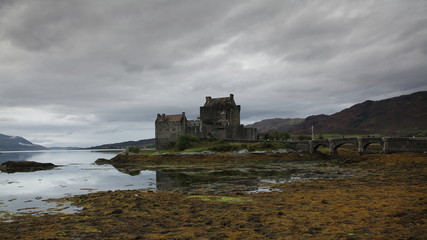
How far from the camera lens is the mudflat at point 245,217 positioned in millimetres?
12328

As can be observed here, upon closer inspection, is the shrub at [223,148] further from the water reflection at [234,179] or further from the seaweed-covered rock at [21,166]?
the seaweed-covered rock at [21,166]

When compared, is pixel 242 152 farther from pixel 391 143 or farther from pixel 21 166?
pixel 21 166

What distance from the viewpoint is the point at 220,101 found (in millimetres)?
93312

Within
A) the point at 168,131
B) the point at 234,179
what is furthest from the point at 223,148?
the point at 234,179

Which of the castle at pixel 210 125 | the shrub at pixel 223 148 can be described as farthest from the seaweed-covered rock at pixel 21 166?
the shrub at pixel 223 148

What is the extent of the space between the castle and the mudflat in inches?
2521

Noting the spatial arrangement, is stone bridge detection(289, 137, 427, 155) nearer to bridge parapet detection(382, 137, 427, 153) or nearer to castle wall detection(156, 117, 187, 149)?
bridge parapet detection(382, 137, 427, 153)

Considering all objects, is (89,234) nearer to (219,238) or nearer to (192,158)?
(219,238)

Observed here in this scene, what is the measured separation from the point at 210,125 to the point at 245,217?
7336 cm

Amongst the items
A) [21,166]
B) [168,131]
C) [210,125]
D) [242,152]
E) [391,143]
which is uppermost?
[210,125]

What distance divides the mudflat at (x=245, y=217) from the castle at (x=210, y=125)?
64.0 meters

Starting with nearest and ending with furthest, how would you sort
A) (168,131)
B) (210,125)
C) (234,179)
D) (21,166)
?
(234,179), (21,166), (210,125), (168,131)

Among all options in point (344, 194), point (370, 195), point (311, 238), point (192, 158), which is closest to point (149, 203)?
point (311, 238)

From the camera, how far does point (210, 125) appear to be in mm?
88625
